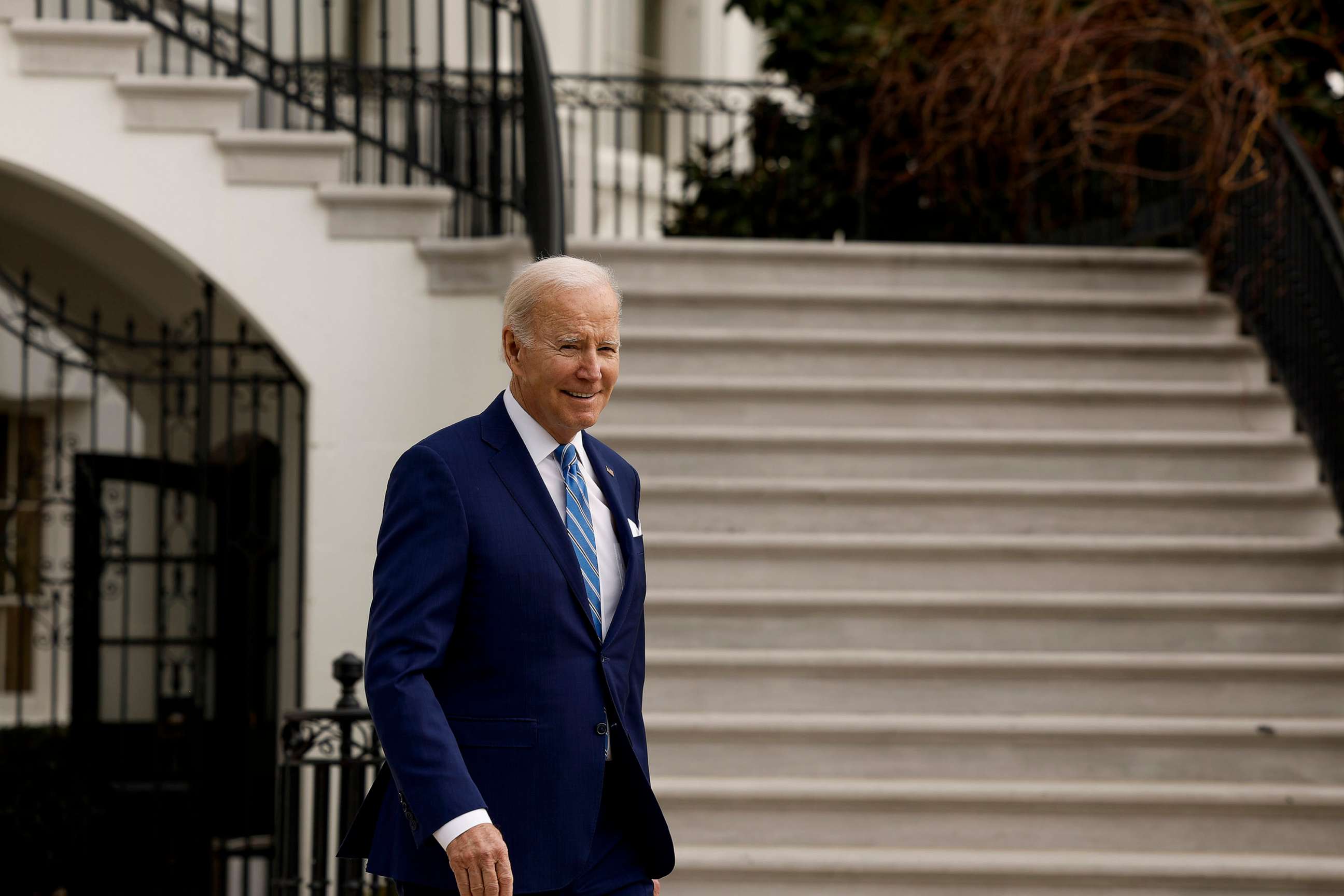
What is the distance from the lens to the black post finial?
430 cm

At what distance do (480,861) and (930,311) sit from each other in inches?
208

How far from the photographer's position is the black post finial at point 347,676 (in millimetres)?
4305

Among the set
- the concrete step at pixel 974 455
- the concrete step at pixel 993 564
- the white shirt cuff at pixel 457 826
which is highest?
the concrete step at pixel 974 455

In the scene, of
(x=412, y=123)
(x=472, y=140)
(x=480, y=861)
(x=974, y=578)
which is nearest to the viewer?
(x=480, y=861)

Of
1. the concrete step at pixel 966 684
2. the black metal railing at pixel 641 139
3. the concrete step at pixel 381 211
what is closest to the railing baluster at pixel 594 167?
the black metal railing at pixel 641 139

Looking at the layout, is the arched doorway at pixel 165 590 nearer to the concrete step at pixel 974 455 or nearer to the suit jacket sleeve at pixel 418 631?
the concrete step at pixel 974 455

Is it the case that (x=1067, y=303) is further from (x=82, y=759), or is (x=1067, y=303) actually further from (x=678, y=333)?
(x=82, y=759)

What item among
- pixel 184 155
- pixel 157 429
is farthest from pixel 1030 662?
pixel 157 429

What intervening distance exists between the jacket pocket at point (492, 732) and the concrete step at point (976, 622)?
321 centimetres

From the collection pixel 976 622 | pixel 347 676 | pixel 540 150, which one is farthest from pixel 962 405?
pixel 347 676

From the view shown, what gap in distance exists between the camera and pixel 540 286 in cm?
229

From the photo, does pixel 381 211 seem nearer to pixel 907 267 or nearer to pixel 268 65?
pixel 268 65

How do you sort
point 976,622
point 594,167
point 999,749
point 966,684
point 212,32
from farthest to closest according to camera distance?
point 594,167 < point 212,32 < point 976,622 < point 966,684 < point 999,749

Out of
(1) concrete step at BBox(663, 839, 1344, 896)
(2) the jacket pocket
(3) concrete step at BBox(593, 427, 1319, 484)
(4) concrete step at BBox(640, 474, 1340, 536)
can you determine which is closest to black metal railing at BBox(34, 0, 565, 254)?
(3) concrete step at BBox(593, 427, 1319, 484)
